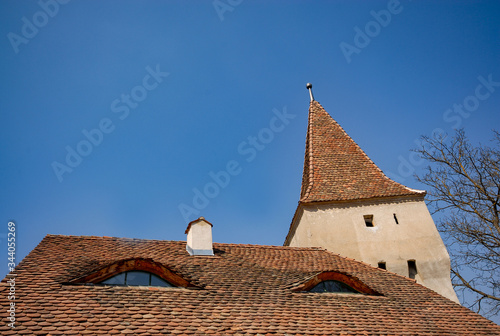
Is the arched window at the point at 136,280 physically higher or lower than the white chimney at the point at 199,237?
lower

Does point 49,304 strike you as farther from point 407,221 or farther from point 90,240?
point 407,221

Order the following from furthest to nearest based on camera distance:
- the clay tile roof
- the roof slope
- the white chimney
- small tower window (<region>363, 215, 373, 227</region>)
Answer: the clay tile roof
small tower window (<region>363, 215, 373, 227</region>)
the white chimney
the roof slope

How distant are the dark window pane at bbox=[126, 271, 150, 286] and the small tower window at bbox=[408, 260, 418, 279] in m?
8.17

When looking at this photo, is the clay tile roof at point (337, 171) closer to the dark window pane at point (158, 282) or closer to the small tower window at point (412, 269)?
the small tower window at point (412, 269)

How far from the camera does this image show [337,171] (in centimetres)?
1459

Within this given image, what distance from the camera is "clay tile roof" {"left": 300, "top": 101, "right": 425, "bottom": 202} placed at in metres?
13.4

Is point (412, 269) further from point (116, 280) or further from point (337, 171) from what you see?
point (116, 280)

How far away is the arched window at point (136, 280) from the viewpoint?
775cm

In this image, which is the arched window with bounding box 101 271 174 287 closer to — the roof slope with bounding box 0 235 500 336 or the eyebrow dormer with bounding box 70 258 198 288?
the eyebrow dormer with bounding box 70 258 198 288

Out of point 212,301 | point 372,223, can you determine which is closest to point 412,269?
point 372,223

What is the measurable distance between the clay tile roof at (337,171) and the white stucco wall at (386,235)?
0.38 meters

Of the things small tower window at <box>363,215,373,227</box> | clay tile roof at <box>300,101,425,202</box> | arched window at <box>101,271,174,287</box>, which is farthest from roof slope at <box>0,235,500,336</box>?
clay tile roof at <box>300,101,425,202</box>

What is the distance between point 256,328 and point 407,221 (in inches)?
314

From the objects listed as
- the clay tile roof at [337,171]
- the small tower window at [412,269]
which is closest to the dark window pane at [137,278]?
the clay tile roof at [337,171]
